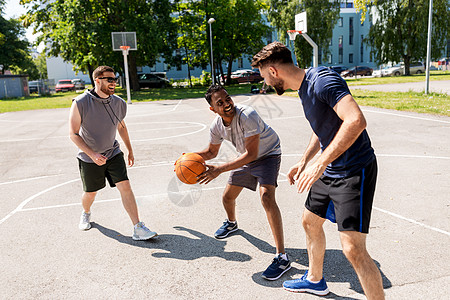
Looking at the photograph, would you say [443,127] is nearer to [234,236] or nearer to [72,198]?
[234,236]

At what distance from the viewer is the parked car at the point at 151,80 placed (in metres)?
44.9

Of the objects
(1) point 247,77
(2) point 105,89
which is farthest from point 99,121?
(1) point 247,77

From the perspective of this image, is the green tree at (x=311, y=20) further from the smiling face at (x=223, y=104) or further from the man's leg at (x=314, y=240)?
the man's leg at (x=314, y=240)

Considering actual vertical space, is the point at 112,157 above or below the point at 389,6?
below

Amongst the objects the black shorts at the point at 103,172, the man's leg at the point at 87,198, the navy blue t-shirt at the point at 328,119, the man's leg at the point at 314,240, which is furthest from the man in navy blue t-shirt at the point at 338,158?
the man's leg at the point at 87,198

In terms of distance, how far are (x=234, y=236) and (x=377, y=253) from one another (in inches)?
64.7

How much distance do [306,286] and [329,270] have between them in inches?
19.0

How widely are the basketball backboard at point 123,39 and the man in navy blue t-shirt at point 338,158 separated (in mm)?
27788

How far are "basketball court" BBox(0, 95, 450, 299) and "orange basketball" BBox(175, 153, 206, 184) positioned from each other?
35.6 inches

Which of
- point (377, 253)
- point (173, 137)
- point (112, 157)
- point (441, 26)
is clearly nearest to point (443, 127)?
point (173, 137)

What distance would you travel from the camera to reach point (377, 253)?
4184 millimetres

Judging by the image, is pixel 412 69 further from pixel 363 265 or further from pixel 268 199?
pixel 363 265

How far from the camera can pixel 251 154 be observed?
404cm

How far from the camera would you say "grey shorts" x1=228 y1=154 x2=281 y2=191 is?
418cm
